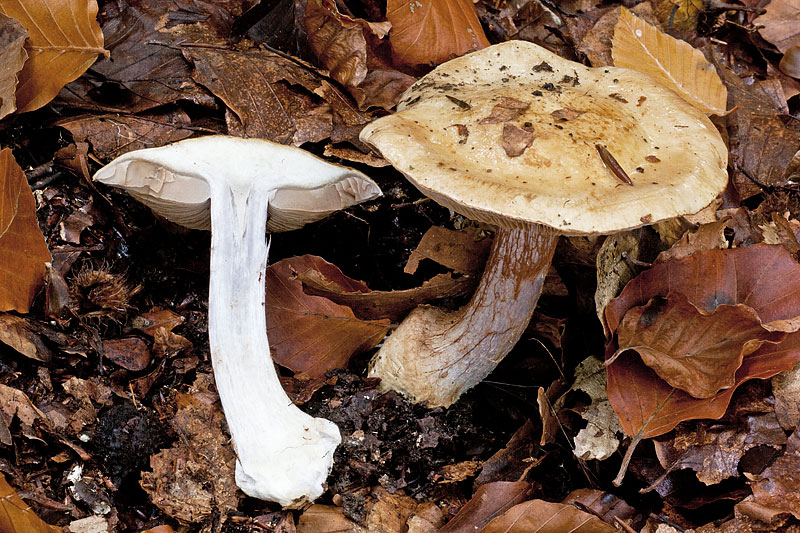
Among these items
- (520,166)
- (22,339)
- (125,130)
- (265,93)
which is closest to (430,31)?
(265,93)

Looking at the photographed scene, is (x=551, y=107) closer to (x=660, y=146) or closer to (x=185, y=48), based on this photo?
(x=660, y=146)

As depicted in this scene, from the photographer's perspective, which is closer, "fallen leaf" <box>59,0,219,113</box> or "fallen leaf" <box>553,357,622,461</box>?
"fallen leaf" <box>553,357,622,461</box>

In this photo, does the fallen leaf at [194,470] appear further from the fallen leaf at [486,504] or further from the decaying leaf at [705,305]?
the decaying leaf at [705,305]

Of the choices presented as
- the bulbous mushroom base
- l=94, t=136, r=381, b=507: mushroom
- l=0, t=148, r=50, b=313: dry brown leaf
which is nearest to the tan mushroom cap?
l=94, t=136, r=381, b=507: mushroom

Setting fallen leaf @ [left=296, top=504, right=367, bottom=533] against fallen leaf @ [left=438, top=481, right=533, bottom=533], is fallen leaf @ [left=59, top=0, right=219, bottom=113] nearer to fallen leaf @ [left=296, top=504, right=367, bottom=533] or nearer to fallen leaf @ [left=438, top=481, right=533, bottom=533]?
fallen leaf @ [left=296, top=504, right=367, bottom=533]

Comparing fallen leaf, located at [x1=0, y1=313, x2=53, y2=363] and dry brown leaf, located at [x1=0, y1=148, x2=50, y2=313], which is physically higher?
dry brown leaf, located at [x1=0, y1=148, x2=50, y2=313]

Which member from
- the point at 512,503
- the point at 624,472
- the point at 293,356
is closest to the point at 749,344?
the point at 624,472
